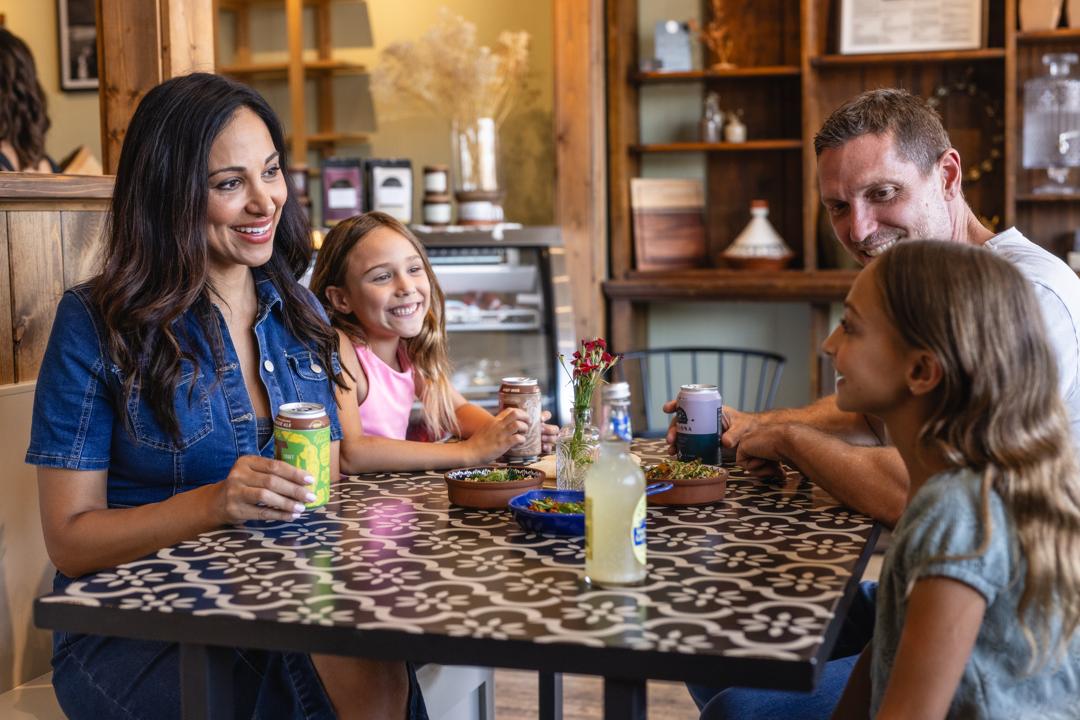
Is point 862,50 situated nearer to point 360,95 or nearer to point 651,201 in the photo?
point 651,201

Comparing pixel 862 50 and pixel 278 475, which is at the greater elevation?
pixel 862 50

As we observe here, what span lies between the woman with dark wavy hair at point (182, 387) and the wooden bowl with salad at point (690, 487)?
1.47ft

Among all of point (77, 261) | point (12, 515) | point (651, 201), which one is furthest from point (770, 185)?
point (12, 515)

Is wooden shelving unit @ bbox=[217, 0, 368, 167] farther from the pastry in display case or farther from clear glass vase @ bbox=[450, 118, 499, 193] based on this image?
the pastry in display case

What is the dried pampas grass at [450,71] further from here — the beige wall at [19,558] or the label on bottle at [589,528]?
the label on bottle at [589,528]

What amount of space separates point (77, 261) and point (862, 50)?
3.37 meters

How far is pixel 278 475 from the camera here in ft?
5.50

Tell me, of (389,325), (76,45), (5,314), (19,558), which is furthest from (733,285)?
(76,45)

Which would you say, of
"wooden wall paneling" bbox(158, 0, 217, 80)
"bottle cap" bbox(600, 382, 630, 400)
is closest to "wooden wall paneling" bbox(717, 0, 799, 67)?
"wooden wall paneling" bbox(158, 0, 217, 80)

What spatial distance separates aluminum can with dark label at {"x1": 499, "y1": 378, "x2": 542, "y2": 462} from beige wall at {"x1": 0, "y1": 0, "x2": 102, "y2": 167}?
4.76m

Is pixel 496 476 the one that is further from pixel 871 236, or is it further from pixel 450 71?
pixel 450 71

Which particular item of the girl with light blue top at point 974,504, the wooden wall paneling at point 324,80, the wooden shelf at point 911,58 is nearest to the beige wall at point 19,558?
the girl with light blue top at point 974,504

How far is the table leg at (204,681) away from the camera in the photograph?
138 cm

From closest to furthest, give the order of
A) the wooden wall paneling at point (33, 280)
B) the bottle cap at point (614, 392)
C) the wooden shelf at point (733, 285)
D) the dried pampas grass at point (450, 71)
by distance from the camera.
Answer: the bottle cap at point (614, 392), the wooden wall paneling at point (33, 280), the dried pampas grass at point (450, 71), the wooden shelf at point (733, 285)
